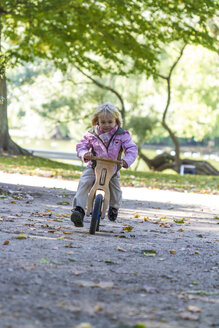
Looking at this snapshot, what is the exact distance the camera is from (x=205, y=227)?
28.1ft

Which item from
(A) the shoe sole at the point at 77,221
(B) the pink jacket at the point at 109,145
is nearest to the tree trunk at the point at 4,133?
(A) the shoe sole at the point at 77,221

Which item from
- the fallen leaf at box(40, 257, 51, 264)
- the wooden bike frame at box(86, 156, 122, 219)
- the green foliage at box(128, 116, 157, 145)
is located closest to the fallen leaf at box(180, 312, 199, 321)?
the fallen leaf at box(40, 257, 51, 264)

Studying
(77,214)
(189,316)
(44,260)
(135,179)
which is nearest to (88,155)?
(77,214)

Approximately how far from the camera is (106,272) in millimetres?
4641

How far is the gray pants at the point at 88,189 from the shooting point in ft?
21.8

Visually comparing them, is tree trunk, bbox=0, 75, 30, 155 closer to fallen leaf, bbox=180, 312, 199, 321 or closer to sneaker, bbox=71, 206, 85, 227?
sneaker, bbox=71, 206, 85, 227

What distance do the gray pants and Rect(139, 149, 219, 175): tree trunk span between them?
23.6 meters

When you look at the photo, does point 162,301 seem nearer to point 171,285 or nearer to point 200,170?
point 171,285

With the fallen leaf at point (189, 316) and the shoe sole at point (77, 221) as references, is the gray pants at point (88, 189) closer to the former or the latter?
the shoe sole at point (77, 221)

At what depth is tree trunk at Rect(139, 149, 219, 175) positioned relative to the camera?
1220 inches

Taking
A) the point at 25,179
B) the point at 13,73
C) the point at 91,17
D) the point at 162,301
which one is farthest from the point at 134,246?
the point at 13,73

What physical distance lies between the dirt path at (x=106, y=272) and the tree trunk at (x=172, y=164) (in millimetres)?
22432

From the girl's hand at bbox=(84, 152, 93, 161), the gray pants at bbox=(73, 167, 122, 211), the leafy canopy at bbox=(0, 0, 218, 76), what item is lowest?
the gray pants at bbox=(73, 167, 122, 211)

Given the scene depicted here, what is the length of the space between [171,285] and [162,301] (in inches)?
20.8
